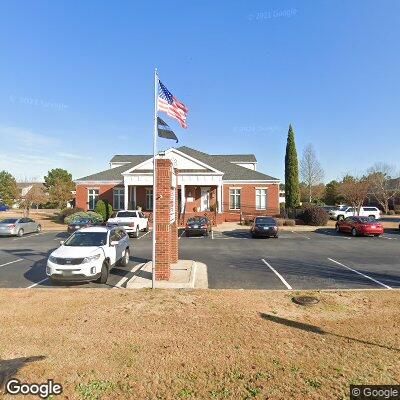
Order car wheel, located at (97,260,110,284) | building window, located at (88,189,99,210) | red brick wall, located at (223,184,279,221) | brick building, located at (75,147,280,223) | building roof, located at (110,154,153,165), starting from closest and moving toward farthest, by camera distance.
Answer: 1. car wheel, located at (97,260,110,284)
2. brick building, located at (75,147,280,223)
3. red brick wall, located at (223,184,279,221)
4. building window, located at (88,189,99,210)
5. building roof, located at (110,154,153,165)

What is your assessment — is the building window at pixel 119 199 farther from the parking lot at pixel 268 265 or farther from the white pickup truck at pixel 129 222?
the parking lot at pixel 268 265

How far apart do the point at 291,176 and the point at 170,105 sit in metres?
32.9

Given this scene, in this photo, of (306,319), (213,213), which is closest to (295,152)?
(213,213)

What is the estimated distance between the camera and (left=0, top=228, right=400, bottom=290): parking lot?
32.7ft

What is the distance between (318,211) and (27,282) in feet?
90.7

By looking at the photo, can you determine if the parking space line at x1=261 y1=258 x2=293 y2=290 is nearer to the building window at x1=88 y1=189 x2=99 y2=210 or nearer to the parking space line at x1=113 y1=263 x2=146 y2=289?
the parking space line at x1=113 y1=263 x2=146 y2=289

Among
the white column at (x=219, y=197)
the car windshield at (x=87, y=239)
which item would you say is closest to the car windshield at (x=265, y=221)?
the white column at (x=219, y=197)

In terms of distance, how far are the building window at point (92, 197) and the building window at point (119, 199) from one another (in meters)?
2.26

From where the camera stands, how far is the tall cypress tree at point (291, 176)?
3997cm

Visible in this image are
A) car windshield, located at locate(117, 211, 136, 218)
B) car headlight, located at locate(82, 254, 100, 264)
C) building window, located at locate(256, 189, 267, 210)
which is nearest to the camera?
car headlight, located at locate(82, 254, 100, 264)

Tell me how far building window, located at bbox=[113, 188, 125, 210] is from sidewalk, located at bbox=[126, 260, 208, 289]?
24666 millimetres

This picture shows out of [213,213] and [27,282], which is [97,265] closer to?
[27,282]

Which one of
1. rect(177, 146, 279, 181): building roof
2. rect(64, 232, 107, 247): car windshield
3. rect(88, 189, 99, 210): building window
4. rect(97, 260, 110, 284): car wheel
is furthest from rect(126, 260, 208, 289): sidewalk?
rect(88, 189, 99, 210): building window

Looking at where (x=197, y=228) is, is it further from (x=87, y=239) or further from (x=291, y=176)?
(x=291, y=176)
